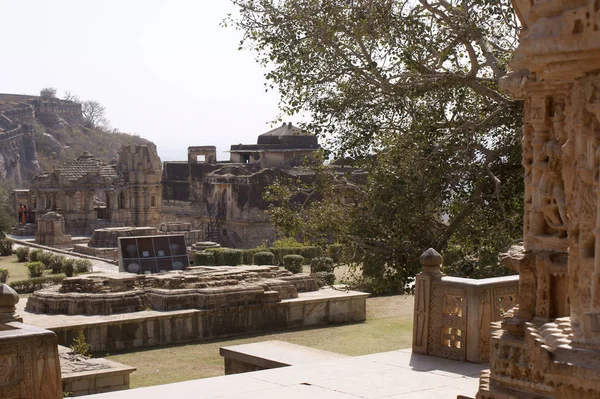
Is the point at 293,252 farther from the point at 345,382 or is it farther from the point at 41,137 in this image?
the point at 41,137

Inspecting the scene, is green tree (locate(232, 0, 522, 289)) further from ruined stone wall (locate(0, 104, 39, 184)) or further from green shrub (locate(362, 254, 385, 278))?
ruined stone wall (locate(0, 104, 39, 184))

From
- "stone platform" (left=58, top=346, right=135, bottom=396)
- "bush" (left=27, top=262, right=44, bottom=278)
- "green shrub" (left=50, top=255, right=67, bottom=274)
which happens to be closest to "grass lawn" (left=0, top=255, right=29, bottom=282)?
"bush" (left=27, top=262, right=44, bottom=278)

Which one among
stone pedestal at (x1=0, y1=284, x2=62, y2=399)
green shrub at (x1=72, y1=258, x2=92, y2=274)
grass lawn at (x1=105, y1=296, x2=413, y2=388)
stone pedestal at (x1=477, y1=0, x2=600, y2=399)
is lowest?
grass lawn at (x1=105, y1=296, x2=413, y2=388)

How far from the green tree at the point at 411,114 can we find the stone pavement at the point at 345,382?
3025 mm

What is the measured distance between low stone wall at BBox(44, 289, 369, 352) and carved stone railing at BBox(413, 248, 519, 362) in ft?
19.2

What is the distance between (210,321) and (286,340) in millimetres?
1277

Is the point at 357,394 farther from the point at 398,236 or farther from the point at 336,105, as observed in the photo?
the point at 336,105

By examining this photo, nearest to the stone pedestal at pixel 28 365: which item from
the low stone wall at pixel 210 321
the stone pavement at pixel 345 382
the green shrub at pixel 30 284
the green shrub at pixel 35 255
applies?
the stone pavement at pixel 345 382

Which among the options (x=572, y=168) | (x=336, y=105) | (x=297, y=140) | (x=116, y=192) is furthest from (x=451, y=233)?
(x=297, y=140)

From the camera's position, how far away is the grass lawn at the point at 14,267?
→ 23125 millimetres

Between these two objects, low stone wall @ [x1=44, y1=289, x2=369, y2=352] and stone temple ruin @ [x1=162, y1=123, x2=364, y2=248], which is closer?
low stone wall @ [x1=44, y1=289, x2=369, y2=352]

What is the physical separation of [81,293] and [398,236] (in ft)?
19.0

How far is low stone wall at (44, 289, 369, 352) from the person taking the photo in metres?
13.1

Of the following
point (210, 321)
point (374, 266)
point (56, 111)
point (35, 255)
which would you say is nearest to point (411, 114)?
point (374, 266)
